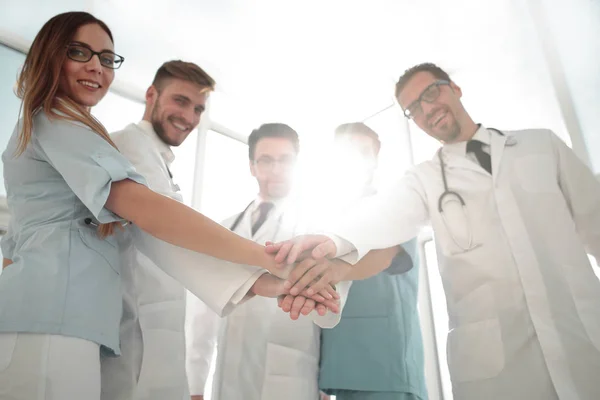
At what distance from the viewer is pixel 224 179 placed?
8.31 ft

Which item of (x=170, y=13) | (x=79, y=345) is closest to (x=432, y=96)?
(x=79, y=345)

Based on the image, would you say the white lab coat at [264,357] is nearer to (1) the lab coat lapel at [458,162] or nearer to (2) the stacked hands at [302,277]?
(2) the stacked hands at [302,277]

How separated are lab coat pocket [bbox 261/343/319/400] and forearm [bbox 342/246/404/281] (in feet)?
1.19

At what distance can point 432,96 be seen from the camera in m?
1.43

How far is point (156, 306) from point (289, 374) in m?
0.54

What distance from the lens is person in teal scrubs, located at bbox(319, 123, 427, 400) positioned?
1.22 metres

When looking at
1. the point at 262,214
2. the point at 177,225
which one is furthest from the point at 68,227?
the point at 262,214

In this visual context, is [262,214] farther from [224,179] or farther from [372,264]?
[224,179]

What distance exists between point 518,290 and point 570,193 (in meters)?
0.36

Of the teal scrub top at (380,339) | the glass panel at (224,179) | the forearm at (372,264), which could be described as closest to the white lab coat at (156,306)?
the forearm at (372,264)

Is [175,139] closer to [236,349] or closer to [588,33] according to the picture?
[236,349]

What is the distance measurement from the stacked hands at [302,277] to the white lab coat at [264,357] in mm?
130

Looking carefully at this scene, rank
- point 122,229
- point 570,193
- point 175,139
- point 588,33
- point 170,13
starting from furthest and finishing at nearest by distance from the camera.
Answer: point 170,13 → point 588,33 → point 175,139 → point 570,193 → point 122,229

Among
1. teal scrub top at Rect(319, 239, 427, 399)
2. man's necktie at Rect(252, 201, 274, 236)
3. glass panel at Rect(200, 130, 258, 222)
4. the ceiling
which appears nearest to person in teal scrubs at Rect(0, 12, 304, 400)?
teal scrub top at Rect(319, 239, 427, 399)
